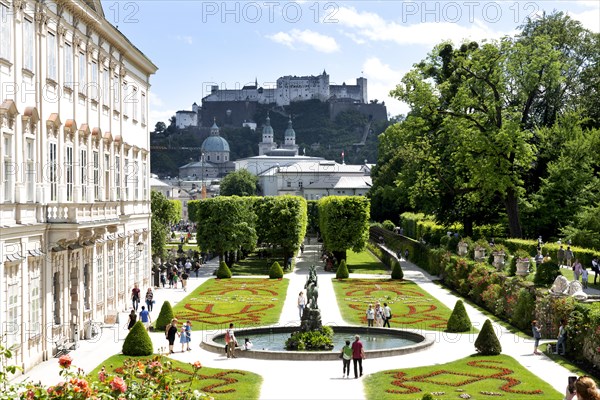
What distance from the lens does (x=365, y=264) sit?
70.0 meters

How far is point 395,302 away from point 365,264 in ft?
88.1

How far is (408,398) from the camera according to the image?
21875mm

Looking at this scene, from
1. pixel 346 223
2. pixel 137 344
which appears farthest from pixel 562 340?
pixel 346 223

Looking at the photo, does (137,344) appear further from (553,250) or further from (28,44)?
(553,250)

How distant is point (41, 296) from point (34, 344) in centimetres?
150

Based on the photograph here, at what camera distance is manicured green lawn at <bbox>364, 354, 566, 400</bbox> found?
22234mm

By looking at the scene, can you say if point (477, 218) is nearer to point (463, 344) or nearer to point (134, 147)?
point (134, 147)

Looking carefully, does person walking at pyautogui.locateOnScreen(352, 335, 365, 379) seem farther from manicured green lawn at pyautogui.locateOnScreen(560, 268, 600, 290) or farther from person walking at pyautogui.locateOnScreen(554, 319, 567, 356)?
manicured green lawn at pyautogui.locateOnScreen(560, 268, 600, 290)

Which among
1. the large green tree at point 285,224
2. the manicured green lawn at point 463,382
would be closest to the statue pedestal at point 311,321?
the manicured green lawn at point 463,382

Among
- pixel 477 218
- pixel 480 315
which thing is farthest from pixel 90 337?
pixel 477 218

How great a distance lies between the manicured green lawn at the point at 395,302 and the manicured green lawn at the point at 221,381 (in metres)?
11.6

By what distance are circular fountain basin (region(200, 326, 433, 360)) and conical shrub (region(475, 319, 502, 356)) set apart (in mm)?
2169

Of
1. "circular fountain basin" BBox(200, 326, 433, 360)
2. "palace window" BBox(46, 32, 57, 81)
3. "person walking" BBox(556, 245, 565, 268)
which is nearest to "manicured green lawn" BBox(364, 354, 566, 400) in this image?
"circular fountain basin" BBox(200, 326, 433, 360)

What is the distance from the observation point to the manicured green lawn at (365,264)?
63344mm
